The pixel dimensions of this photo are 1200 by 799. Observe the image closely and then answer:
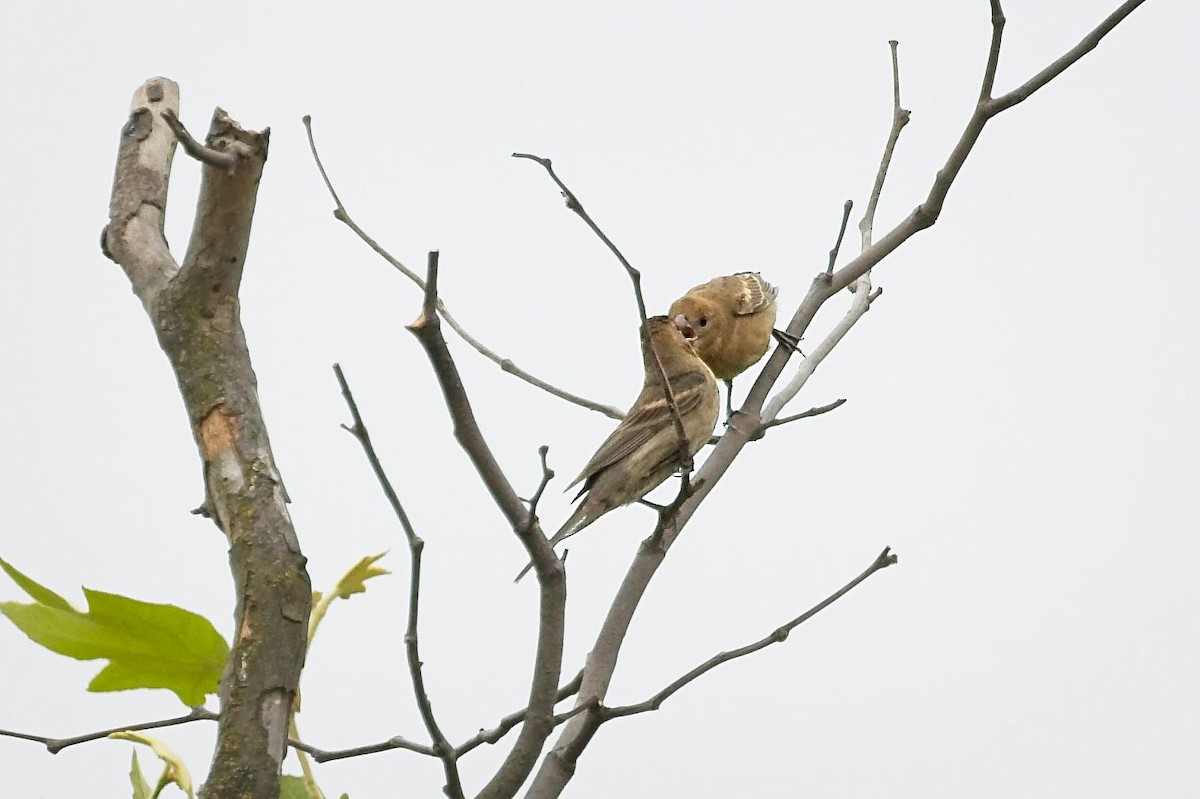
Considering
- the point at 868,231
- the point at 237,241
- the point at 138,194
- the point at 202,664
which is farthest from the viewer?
the point at 868,231

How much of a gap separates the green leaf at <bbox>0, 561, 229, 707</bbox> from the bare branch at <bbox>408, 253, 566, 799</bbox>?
36cm

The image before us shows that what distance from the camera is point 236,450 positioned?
1517 mm

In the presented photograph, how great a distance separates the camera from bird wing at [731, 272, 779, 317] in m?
4.06

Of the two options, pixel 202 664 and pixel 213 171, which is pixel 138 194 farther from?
pixel 202 664

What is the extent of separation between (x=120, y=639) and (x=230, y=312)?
0.43 meters

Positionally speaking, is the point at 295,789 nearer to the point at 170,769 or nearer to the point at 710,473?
the point at 170,769

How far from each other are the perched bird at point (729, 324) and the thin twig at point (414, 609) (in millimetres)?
2626

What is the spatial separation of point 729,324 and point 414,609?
9.42 feet

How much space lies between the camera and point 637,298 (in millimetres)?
1486

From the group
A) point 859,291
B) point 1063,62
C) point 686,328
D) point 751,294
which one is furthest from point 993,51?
point 751,294

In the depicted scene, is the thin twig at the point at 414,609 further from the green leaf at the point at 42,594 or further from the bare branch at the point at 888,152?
the bare branch at the point at 888,152

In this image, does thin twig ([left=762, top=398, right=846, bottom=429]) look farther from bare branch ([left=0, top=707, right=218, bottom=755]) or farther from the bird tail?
bare branch ([left=0, top=707, right=218, bottom=755])

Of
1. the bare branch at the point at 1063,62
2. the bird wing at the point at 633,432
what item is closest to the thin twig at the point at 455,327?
the bird wing at the point at 633,432

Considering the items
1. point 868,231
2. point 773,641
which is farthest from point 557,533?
point 773,641
